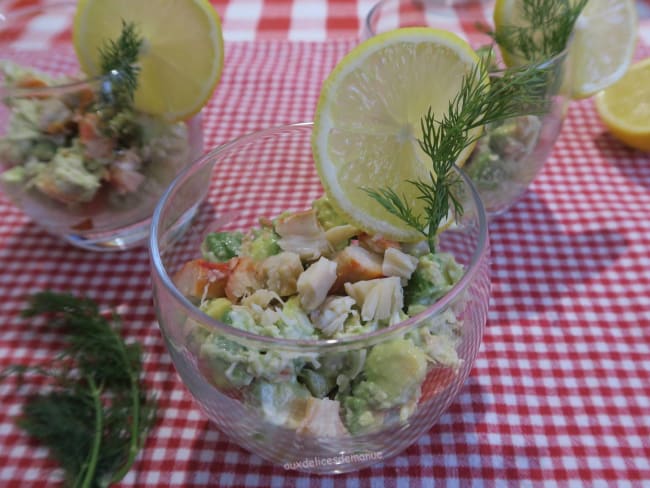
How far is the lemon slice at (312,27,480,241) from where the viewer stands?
2.64ft

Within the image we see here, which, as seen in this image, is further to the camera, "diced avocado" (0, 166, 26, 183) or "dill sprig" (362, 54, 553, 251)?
"diced avocado" (0, 166, 26, 183)

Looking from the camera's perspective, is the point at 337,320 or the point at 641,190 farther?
the point at 641,190

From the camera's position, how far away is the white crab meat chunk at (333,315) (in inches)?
28.1

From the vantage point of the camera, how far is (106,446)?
85cm

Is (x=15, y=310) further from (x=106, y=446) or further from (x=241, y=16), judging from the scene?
(x=241, y=16)

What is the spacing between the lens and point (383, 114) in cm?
83

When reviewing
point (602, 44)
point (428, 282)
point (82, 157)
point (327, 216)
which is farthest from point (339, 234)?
point (602, 44)

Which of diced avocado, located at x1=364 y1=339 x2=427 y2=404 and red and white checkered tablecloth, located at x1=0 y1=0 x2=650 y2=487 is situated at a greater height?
diced avocado, located at x1=364 y1=339 x2=427 y2=404

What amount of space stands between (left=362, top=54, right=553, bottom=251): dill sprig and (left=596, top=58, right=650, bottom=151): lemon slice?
70 cm

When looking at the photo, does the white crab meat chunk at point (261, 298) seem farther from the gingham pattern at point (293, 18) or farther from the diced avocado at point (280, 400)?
the gingham pattern at point (293, 18)

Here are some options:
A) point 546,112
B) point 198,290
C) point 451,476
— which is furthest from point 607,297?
point 198,290

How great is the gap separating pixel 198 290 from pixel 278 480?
0.98 feet

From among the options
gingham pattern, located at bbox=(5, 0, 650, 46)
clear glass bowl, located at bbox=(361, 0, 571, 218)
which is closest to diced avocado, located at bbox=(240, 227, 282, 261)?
clear glass bowl, located at bbox=(361, 0, 571, 218)

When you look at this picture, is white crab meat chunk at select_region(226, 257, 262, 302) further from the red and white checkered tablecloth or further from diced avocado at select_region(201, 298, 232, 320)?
the red and white checkered tablecloth
